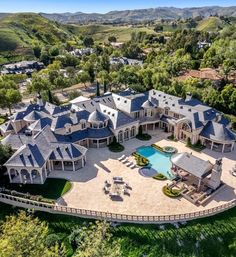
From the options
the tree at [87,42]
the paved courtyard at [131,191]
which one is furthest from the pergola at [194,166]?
the tree at [87,42]

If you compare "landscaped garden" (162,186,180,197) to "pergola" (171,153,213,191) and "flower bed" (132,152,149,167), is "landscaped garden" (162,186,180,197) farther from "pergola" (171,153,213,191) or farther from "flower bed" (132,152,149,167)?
"flower bed" (132,152,149,167)

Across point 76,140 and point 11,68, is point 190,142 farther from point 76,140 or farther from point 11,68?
point 11,68

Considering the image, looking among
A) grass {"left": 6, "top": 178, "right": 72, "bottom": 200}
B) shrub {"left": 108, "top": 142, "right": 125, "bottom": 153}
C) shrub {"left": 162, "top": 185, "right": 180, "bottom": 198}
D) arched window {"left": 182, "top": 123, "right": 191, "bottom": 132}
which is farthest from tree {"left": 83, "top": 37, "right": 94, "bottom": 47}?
shrub {"left": 162, "top": 185, "right": 180, "bottom": 198}

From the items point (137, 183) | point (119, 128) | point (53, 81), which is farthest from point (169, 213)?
point (53, 81)

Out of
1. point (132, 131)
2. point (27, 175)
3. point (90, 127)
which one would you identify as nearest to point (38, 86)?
point (90, 127)

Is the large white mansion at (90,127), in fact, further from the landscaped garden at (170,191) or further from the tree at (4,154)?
the landscaped garden at (170,191)

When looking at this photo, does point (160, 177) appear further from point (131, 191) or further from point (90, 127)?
point (90, 127)
